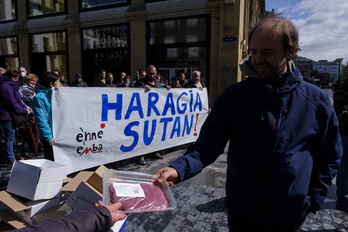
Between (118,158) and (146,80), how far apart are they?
186 centimetres

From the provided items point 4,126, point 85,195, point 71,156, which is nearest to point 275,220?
point 85,195

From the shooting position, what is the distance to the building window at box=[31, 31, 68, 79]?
12.8 metres

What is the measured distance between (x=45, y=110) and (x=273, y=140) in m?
3.43

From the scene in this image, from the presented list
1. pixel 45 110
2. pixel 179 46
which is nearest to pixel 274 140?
pixel 45 110

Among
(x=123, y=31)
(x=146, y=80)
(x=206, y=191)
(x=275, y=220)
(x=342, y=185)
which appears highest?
(x=123, y=31)

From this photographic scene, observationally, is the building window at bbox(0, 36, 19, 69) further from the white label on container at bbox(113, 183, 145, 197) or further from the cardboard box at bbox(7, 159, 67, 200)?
the white label on container at bbox(113, 183, 145, 197)

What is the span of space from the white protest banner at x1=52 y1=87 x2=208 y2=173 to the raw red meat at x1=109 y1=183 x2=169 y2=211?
2.81 m

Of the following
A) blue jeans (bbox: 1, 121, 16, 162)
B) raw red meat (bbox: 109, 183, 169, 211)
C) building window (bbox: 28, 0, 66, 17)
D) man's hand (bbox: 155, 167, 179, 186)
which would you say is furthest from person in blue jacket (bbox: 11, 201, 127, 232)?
building window (bbox: 28, 0, 66, 17)

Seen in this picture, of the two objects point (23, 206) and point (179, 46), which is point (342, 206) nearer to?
point (23, 206)

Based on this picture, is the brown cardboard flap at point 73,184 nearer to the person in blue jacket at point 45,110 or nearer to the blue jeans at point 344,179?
the person in blue jacket at point 45,110

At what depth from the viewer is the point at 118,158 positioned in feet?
15.8

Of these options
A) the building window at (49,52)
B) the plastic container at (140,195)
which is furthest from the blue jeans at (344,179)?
the building window at (49,52)

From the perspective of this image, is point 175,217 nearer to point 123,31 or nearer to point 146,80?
point 146,80

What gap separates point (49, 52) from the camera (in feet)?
43.5
